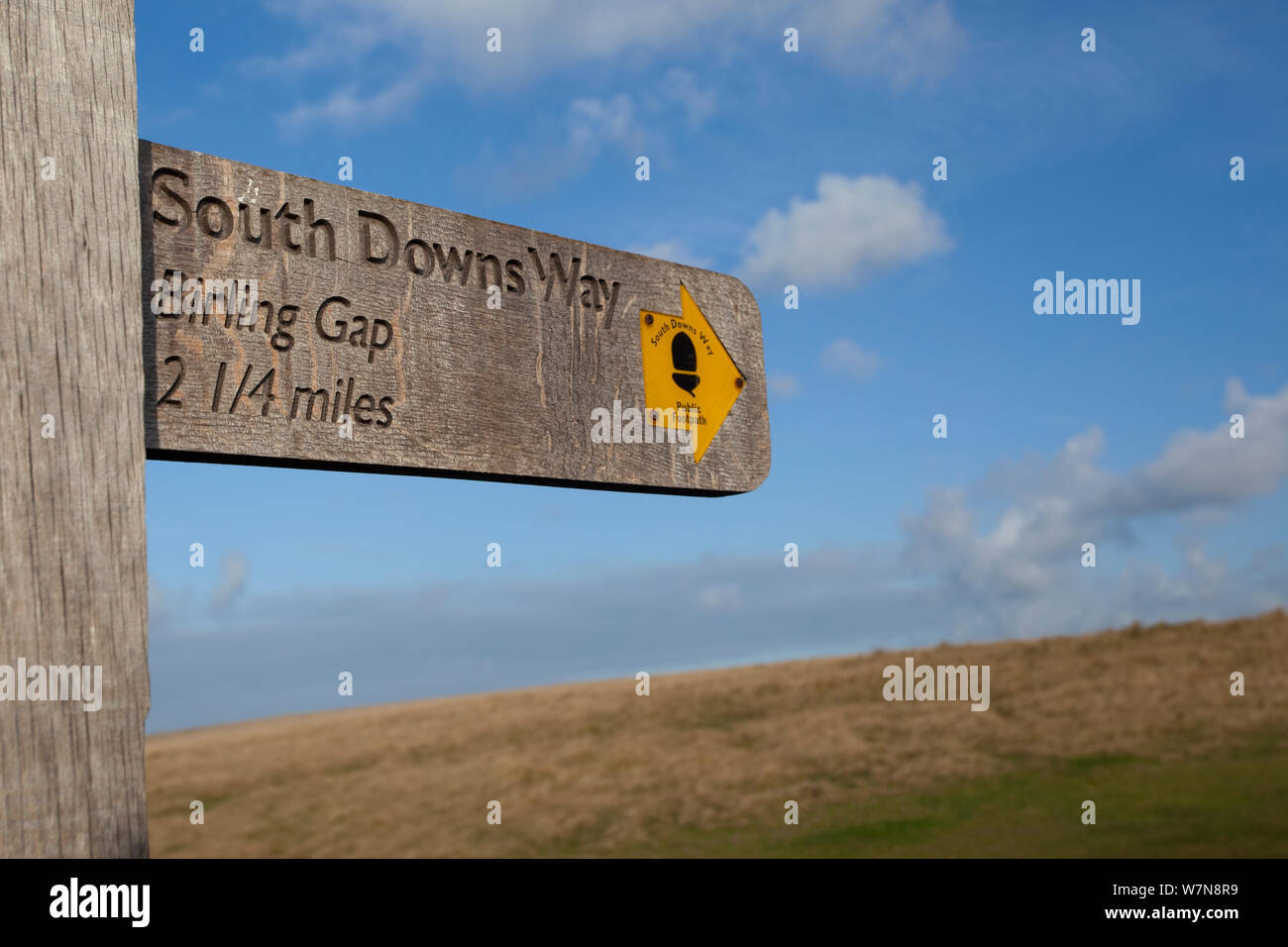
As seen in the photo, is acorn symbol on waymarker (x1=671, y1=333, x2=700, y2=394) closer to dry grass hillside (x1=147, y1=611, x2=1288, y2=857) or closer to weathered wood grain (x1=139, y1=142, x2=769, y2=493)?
weathered wood grain (x1=139, y1=142, x2=769, y2=493)

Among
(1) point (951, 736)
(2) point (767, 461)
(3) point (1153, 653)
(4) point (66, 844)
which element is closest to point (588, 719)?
(1) point (951, 736)

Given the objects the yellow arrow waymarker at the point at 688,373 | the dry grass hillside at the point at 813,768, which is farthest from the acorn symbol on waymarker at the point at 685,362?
the dry grass hillside at the point at 813,768

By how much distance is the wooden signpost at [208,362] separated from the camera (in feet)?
4.74

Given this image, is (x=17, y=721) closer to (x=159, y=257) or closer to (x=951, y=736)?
(x=159, y=257)

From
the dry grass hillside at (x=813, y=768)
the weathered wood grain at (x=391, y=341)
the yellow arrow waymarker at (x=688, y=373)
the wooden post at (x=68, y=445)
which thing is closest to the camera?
the wooden post at (x=68, y=445)

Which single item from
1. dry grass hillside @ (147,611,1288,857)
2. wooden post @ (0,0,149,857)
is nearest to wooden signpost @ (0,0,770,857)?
wooden post @ (0,0,149,857)

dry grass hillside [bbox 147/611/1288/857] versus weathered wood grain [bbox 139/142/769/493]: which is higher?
weathered wood grain [bbox 139/142/769/493]

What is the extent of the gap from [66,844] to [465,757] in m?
12.0

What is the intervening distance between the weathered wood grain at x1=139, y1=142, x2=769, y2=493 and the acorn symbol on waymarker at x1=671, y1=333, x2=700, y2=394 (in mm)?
96

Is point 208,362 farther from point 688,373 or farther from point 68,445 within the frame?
point 688,373

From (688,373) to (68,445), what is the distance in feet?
4.43

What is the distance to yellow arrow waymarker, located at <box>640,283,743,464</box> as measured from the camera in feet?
7.68

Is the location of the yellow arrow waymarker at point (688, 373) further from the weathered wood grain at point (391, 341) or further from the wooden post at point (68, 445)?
the wooden post at point (68, 445)

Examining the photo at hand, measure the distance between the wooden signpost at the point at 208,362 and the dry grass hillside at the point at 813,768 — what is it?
800cm
